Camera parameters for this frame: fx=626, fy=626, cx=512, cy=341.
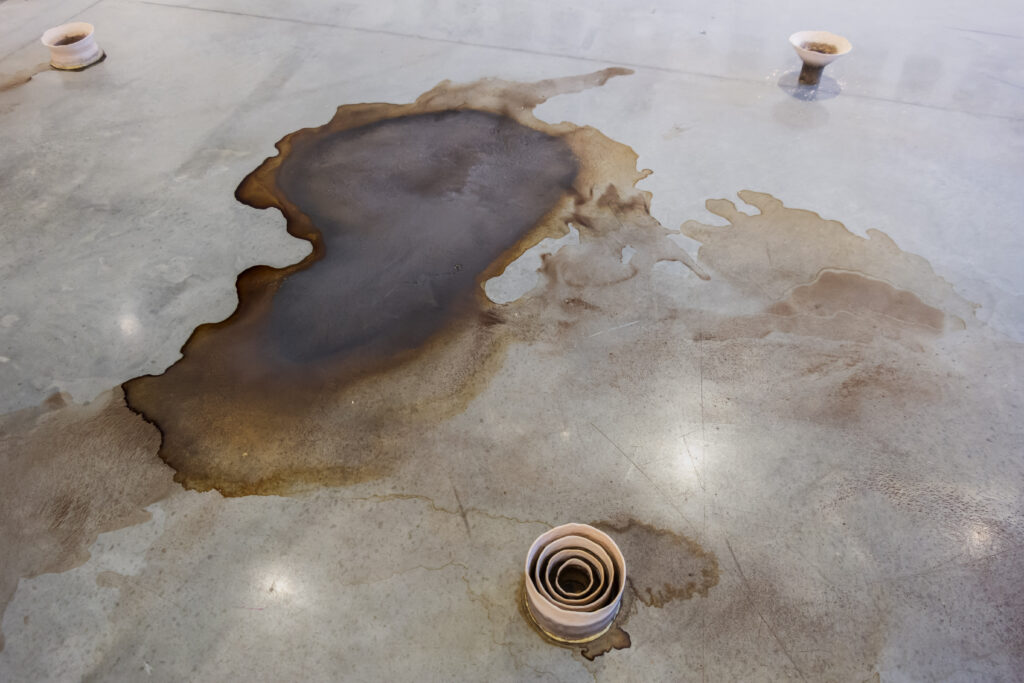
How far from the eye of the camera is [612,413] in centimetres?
289

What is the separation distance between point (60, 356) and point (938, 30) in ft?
24.0

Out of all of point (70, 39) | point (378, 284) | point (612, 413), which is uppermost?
point (70, 39)

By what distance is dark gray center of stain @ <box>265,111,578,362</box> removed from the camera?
327cm

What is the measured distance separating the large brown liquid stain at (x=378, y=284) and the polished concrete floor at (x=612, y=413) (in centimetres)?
7

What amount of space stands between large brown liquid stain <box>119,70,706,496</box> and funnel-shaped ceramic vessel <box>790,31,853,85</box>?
1.73 m

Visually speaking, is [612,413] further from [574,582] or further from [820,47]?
[820,47]

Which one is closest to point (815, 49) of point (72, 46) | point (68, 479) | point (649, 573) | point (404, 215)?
point (404, 215)

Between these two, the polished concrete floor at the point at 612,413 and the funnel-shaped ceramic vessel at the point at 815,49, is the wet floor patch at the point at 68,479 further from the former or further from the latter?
the funnel-shaped ceramic vessel at the point at 815,49

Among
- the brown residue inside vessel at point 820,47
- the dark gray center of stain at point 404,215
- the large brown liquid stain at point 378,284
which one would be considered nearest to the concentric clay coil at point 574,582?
the large brown liquid stain at point 378,284

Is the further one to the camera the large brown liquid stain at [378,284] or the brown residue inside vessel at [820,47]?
the brown residue inside vessel at [820,47]

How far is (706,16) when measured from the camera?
599 centimetres

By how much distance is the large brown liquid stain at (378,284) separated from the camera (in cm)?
280

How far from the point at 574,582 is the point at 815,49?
471 cm

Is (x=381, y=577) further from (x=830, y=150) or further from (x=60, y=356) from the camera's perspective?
(x=830, y=150)
